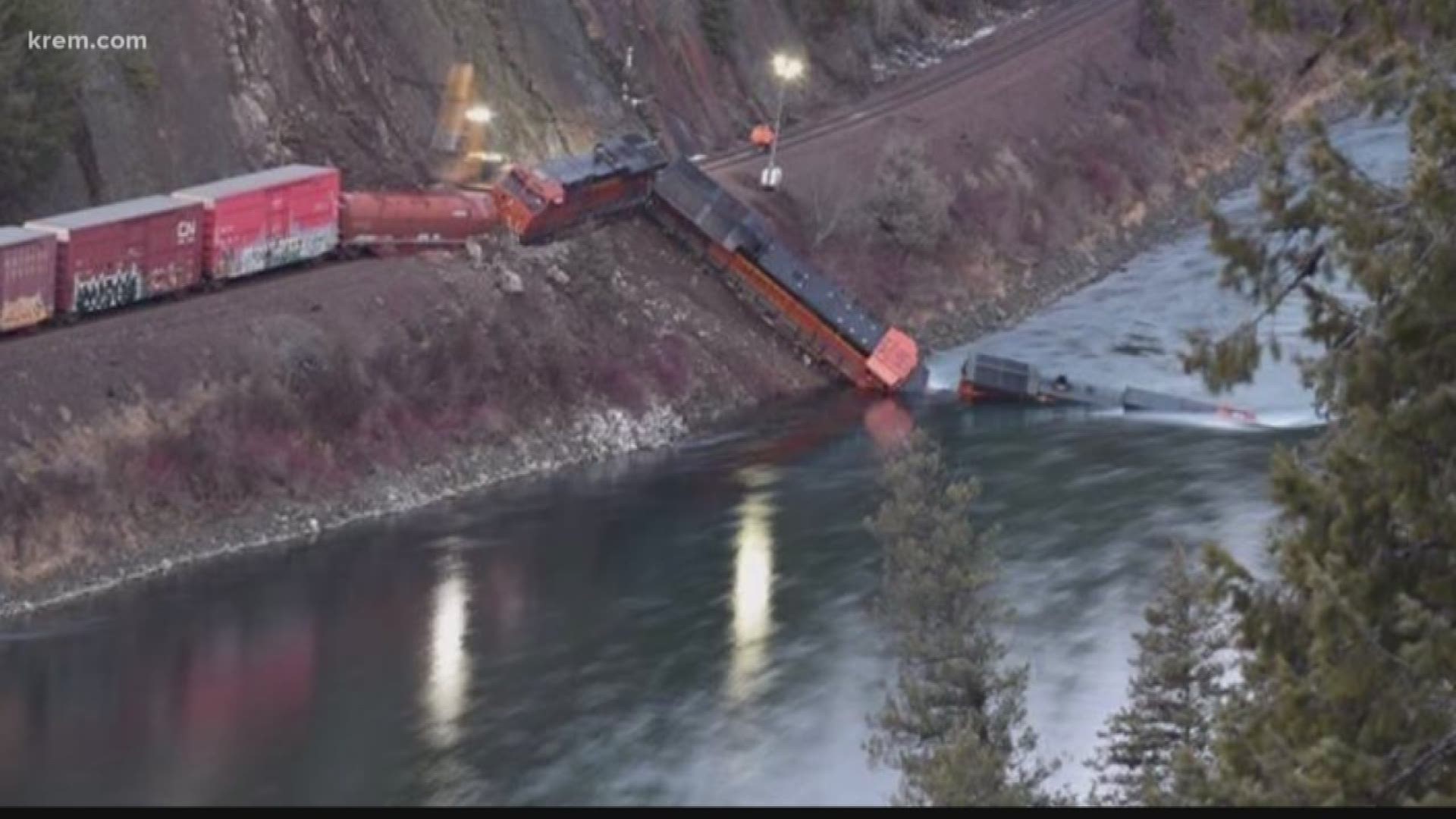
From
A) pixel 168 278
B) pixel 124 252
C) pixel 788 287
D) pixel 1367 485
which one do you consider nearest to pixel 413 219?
pixel 168 278

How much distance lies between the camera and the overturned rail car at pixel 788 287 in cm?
6744

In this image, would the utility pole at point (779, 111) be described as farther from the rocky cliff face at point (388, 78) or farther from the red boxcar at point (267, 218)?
the red boxcar at point (267, 218)

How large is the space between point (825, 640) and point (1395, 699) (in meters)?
28.9

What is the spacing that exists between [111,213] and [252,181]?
4.57 m

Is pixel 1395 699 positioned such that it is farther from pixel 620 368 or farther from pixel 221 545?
pixel 620 368

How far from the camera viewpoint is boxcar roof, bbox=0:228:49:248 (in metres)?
52.0

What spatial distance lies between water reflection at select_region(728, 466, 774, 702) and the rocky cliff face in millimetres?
15021

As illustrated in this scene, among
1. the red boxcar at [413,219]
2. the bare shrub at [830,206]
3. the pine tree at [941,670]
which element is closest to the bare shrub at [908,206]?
the bare shrub at [830,206]

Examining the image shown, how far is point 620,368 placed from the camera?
62.8m

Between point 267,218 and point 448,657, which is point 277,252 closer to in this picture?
point 267,218

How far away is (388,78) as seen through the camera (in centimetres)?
6788

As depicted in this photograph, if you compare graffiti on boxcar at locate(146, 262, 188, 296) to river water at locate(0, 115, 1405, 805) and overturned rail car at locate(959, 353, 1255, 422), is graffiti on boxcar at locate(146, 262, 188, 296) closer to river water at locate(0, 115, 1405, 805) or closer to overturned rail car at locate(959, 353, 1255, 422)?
river water at locate(0, 115, 1405, 805)

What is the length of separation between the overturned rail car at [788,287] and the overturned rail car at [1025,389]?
1800mm

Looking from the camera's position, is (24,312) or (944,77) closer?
(24,312)
